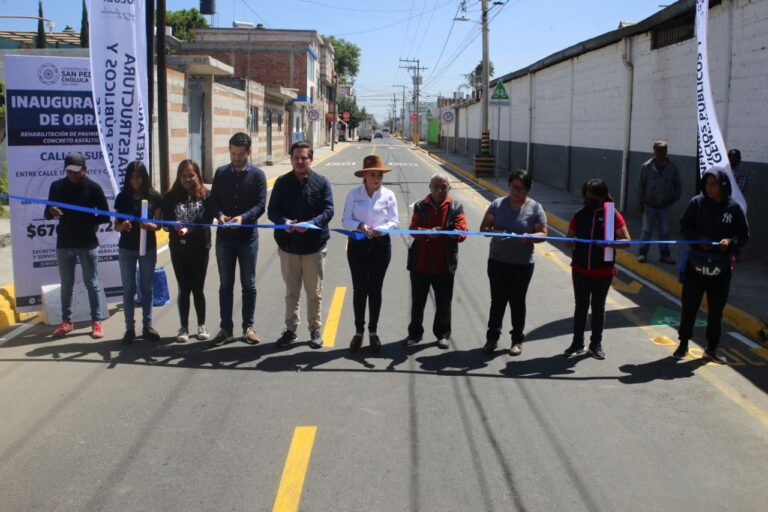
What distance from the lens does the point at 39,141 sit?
7562 mm

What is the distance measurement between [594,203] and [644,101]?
10727 mm

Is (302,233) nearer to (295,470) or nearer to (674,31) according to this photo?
(295,470)

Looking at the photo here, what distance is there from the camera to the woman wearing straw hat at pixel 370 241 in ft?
21.7

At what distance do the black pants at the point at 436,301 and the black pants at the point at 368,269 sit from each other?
351mm

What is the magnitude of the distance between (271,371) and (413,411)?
4.82 feet

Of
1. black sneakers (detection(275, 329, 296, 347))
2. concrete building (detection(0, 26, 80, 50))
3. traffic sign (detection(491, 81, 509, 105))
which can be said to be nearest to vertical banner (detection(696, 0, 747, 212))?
black sneakers (detection(275, 329, 296, 347))

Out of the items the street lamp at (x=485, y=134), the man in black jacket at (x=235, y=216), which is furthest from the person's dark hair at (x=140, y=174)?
the street lamp at (x=485, y=134)

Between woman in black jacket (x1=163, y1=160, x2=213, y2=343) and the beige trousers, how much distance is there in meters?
0.77

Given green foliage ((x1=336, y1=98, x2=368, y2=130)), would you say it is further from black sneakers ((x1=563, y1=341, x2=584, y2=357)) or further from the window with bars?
black sneakers ((x1=563, y1=341, x2=584, y2=357))

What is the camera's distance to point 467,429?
4.95 m

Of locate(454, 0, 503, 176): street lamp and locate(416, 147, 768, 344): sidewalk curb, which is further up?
locate(454, 0, 503, 176): street lamp

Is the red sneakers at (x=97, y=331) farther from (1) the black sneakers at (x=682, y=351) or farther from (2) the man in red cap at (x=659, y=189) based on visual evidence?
(2) the man in red cap at (x=659, y=189)

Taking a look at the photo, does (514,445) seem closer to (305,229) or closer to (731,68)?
(305,229)

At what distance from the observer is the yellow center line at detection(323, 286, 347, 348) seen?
23.2 ft
